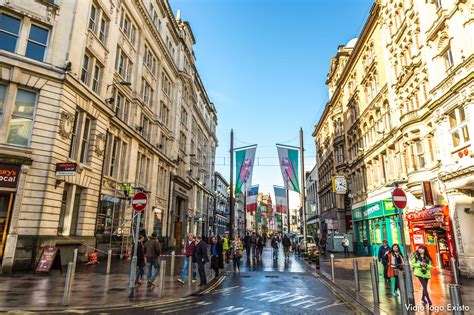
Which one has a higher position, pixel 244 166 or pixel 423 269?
pixel 244 166

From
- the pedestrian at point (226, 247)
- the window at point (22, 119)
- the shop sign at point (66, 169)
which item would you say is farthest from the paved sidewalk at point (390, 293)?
the window at point (22, 119)

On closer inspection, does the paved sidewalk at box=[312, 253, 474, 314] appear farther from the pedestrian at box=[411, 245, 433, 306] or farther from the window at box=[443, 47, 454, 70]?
the window at box=[443, 47, 454, 70]

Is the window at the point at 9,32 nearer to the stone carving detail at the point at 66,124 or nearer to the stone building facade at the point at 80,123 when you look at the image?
the stone building facade at the point at 80,123

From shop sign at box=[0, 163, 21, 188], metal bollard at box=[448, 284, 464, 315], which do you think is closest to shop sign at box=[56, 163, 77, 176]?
shop sign at box=[0, 163, 21, 188]

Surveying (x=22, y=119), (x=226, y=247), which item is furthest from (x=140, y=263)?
(x=226, y=247)

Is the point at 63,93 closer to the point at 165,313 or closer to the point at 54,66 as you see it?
the point at 54,66

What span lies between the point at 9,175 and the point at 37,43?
7.22 m

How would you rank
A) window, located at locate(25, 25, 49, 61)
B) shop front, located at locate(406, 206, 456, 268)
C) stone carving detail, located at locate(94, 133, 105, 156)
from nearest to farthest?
window, located at locate(25, 25, 49, 61) < shop front, located at locate(406, 206, 456, 268) < stone carving detail, located at locate(94, 133, 105, 156)

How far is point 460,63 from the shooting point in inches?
595

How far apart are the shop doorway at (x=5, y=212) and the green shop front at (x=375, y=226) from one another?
938 inches

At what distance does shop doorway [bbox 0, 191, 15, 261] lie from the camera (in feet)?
45.7

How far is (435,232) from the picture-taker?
18250 mm

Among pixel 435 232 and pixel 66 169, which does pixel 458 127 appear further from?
pixel 66 169

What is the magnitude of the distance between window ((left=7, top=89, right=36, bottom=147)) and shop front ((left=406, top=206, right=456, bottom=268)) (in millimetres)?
22147
